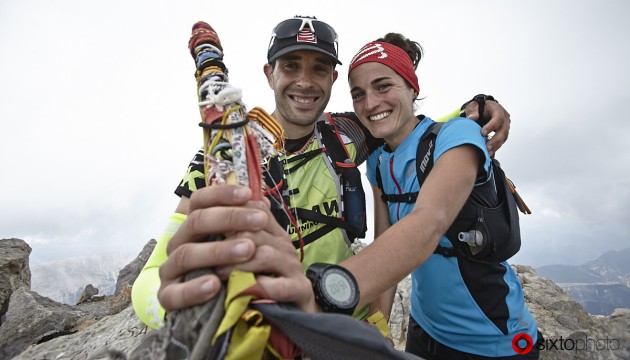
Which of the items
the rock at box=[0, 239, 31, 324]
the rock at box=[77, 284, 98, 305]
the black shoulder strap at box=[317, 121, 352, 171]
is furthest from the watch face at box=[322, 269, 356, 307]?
the rock at box=[77, 284, 98, 305]

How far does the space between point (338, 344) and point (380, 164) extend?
11.6ft

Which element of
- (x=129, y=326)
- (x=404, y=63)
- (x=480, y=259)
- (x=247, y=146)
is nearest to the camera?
(x=247, y=146)

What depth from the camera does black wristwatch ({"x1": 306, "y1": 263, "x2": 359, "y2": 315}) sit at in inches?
79.8

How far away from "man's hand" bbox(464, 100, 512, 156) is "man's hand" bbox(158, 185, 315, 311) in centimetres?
359

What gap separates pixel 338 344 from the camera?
1628 mm

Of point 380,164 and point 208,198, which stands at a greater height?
point 380,164

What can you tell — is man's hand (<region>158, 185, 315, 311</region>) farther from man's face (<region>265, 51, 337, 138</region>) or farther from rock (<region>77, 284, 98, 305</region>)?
rock (<region>77, 284, 98, 305</region>)

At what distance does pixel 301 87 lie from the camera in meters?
4.58

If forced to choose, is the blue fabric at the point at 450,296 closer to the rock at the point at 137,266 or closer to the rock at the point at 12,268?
the rock at the point at 12,268

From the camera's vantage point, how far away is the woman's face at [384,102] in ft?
15.1

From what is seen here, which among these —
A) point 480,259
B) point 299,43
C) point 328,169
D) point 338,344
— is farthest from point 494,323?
point 299,43

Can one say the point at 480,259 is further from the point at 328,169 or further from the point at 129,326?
the point at 129,326

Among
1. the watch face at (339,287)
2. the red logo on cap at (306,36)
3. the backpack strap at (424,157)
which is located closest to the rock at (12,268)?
the red logo on cap at (306,36)

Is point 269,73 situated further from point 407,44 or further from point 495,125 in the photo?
point 495,125
